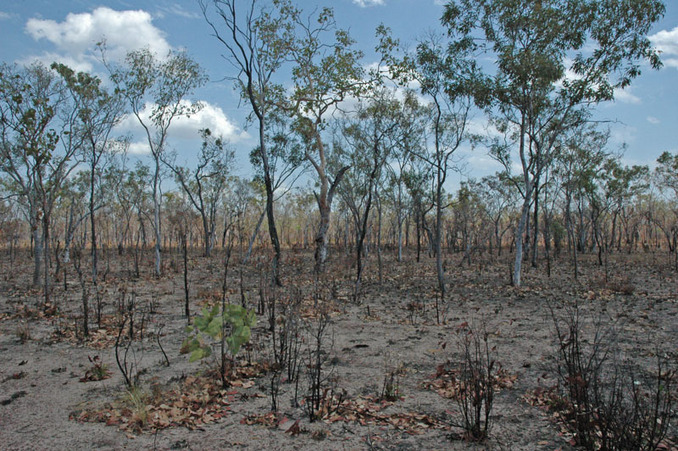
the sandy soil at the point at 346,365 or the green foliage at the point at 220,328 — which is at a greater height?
the green foliage at the point at 220,328

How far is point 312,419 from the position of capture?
4.24m

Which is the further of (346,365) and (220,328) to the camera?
(346,365)

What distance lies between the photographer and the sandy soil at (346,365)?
12.9ft

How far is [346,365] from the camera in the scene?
6.04m

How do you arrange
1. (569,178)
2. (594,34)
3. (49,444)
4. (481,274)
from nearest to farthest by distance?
(49,444) < (594,34) < (481,274) < (569,178)

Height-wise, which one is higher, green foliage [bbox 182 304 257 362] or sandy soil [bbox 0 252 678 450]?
green foliage [bbox 182 304 257 362]

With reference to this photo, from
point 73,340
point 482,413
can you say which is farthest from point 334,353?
point 73,340

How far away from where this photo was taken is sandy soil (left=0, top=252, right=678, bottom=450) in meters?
3.92

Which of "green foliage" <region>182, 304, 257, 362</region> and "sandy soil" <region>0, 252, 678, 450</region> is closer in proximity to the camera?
"sandy soil" <region>0, 252, 678, 450</region>

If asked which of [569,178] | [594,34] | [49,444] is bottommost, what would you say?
[49,444]

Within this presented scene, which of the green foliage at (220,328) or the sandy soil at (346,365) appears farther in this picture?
the green foliage at (220,328)

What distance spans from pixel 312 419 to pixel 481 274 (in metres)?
14.7

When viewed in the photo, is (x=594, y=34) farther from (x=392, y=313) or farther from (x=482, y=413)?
(x=482, y=413)

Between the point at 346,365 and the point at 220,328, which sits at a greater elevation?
the point at 220,328
